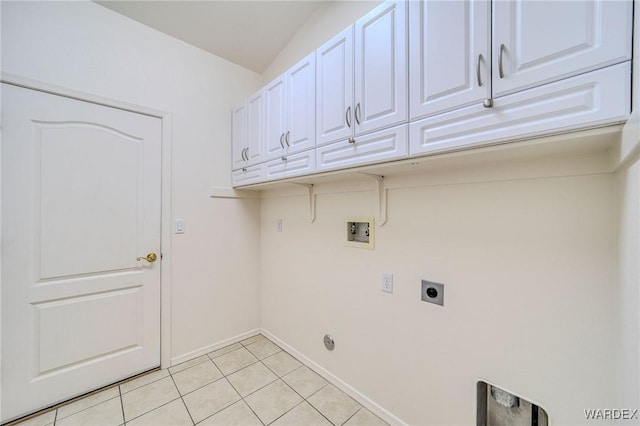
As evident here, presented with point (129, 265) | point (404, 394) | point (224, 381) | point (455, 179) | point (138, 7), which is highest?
point (138, 7)

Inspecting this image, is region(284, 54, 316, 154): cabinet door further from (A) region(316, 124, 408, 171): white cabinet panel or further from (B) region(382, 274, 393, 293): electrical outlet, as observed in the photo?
(B) region(382, 274, 393, 293): electrical outlet

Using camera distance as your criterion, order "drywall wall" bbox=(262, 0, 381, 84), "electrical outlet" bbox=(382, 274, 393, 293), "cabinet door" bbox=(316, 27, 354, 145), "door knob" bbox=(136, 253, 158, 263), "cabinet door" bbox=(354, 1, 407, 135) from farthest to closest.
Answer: "door knob" bbox=(136, 253, 158, 263) < "drywall wall" bbox=(262, 0, 381, 84) < "electrical outlet" bbox=(382, 274, 393, 293) < "cabinet door" bbox=(316, 27, 354, 145) < "cabinet door" bbox=(354, 1, 407, 135)

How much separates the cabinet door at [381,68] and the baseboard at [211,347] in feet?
7.52

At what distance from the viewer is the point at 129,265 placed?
1991 millimetres

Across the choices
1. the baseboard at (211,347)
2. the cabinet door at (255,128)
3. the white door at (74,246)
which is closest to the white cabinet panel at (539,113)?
the cabinet door at (255,128)

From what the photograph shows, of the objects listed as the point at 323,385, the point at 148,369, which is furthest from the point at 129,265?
the point at 323,385

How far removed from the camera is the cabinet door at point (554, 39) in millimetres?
714

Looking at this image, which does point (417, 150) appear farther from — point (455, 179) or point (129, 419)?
point (129, 419)

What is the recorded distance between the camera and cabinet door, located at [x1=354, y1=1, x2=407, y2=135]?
1.17 m

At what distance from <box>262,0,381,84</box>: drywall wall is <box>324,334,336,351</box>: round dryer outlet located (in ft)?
7.65

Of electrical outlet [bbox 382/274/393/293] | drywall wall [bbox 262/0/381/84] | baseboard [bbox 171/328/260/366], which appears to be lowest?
baseboard [bbox 171/328/260/366]

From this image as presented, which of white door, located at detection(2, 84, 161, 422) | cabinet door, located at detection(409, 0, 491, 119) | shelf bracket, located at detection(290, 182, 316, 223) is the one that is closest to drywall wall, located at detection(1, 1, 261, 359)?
white door, located at detection(2, 84, 161, 422)

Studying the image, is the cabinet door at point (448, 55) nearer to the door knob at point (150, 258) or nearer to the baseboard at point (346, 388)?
the baseboard at point (346, 388)

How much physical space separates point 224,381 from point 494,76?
245 centimetres
